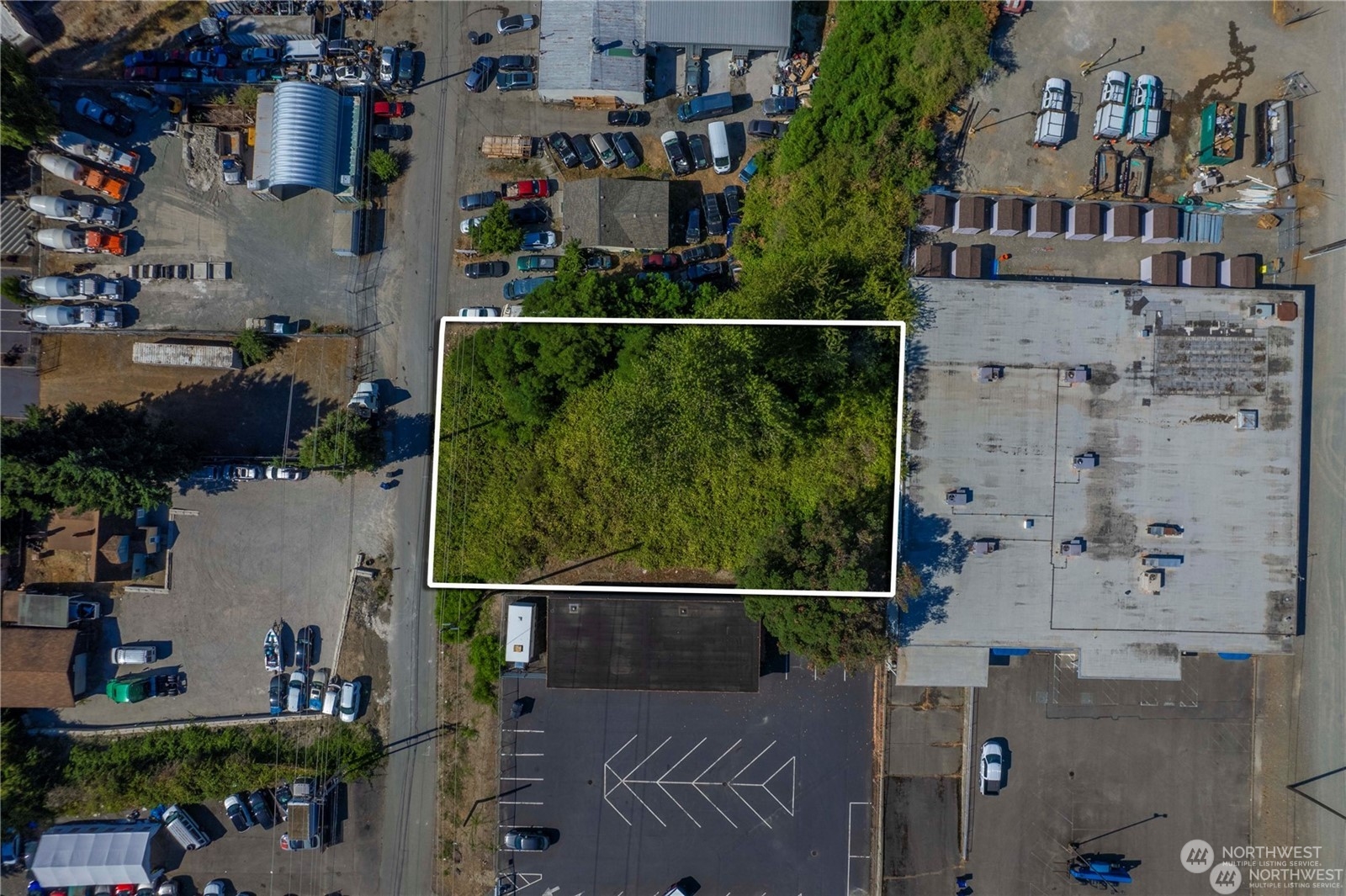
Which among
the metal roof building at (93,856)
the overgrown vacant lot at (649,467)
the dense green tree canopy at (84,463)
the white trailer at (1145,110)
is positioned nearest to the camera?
the dense green tree canopy at (84,463)

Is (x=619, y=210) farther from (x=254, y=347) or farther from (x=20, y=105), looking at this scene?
(x=20, y=105)

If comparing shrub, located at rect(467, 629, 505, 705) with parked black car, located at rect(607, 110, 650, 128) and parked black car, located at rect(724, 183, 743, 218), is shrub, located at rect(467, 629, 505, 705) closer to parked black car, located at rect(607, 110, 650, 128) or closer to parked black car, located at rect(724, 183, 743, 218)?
parked black car, located at rect(724, 183, 743, 218)

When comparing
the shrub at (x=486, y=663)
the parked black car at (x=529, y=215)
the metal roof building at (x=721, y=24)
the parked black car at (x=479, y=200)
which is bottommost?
the shrub at (x=486, y=663)

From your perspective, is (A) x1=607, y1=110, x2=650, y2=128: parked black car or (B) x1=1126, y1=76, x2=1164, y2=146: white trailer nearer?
(B) x1=1126, y1=76, x2=1164, y2=146: white trailer

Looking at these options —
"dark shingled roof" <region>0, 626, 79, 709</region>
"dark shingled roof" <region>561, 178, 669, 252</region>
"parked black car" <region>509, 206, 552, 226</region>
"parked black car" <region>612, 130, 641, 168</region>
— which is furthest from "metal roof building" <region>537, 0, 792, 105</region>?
"dark shingled roof" <region>0, 626, 79, 709</region>

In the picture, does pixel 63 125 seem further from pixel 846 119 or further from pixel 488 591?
pixel 846 119

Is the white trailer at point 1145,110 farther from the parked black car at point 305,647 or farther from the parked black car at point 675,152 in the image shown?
the parked black car at point 305,647

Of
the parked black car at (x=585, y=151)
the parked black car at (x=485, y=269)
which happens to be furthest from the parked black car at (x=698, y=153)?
the parked black car at (x=485, y=269)
